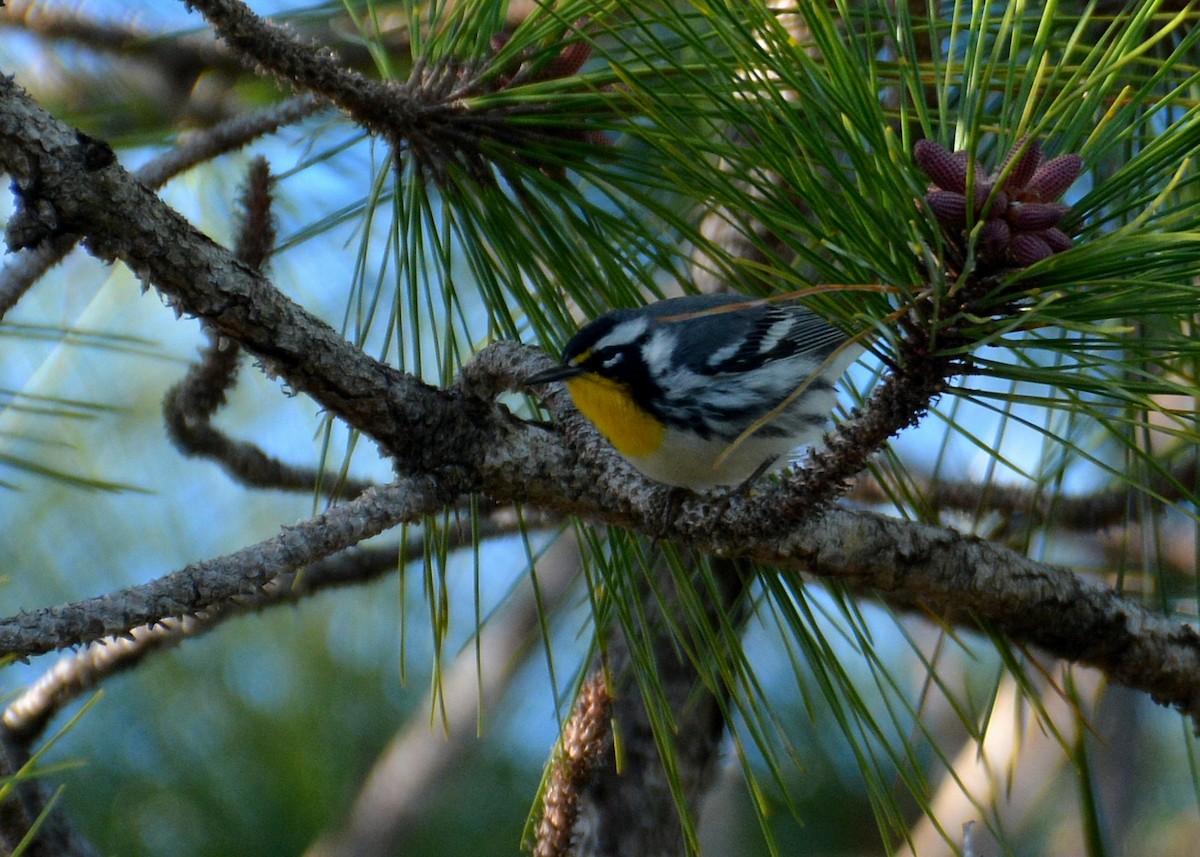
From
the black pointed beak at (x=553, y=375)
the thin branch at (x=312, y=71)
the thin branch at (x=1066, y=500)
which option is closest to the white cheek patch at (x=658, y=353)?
the black pointed beak at (x=553, y=375)

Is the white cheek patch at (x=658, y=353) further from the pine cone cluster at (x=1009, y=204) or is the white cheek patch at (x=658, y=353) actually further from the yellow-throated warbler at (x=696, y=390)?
the pine cone cluster at (x=1009, y=204)

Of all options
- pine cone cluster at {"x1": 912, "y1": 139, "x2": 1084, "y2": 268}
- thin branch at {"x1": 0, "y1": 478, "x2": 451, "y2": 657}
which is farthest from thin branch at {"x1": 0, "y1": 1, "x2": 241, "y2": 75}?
pine cone cluster at {"x1": 912, "y1": 139, "x2": 1084, "y2": 268}

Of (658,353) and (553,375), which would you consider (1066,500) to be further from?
(553,375)

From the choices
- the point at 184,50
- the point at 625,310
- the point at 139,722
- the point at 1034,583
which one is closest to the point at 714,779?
the point at 1034,583

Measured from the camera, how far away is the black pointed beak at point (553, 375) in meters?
1.22

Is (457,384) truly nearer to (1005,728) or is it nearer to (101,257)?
(101,257)

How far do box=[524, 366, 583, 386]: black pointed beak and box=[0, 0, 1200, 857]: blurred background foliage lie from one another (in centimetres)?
10

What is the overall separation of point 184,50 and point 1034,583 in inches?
67.8

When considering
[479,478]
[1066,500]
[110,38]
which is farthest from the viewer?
[110,38]

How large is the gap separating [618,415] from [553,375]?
0.92ft

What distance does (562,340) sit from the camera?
1.46 m

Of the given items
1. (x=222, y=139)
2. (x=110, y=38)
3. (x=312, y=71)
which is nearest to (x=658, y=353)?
(x=312, y=71)

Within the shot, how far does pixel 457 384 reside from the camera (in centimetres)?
118

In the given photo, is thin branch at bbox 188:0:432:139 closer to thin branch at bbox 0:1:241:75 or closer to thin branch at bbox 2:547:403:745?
thin branch at bbox 2:547:403:745
